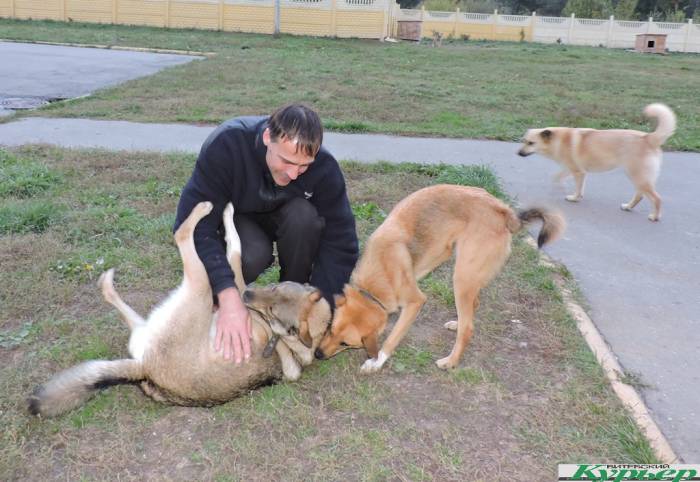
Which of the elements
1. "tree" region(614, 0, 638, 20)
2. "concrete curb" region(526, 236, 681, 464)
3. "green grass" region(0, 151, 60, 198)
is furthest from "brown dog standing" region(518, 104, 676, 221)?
"tree" region(614, 0, 638, 20)

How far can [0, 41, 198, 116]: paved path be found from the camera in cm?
1187

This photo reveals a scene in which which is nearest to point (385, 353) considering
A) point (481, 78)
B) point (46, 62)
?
point (481, 78)

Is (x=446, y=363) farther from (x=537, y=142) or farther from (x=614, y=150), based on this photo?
(x=537, y=142)

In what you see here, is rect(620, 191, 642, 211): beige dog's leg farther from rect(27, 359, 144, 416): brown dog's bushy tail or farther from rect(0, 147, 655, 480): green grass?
rect(27, 359, 144, 416): brown dog's bushy tail

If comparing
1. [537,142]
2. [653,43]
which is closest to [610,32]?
[653,43]

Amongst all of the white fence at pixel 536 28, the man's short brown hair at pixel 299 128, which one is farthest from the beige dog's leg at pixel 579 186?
the white fence at pixel 536 28

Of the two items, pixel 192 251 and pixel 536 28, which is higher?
pixel 536 28

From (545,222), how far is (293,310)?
1608mm

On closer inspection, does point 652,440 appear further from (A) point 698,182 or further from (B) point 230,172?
(A) point 698,182

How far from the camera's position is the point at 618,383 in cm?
323

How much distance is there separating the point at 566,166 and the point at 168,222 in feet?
15.0

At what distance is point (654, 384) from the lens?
128 inches

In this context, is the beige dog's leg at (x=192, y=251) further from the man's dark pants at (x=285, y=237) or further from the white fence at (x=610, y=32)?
the white fence at (x=610, y=32)

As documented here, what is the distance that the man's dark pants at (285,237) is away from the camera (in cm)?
363
